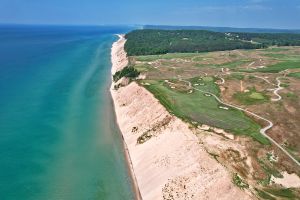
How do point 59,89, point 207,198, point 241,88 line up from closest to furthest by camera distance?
point 207,198 → point 241,88 → point 59,89

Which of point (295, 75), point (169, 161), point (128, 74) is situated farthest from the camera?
point (295, 75)

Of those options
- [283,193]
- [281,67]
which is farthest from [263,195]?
[281,67]

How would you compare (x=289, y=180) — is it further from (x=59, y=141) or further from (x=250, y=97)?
(x=59, y=141)

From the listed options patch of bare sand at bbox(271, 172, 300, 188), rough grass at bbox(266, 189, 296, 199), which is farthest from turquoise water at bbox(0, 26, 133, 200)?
patch of bare sand at bbox(271, 172, 300, 188)

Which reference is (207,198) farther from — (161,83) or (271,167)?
(161,83)

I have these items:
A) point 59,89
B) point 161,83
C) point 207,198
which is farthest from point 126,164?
point 59,89

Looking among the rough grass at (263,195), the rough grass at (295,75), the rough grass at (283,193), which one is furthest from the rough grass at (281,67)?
the rough grass at (263,195)

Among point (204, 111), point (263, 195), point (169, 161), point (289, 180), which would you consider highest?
point (204, 111)
